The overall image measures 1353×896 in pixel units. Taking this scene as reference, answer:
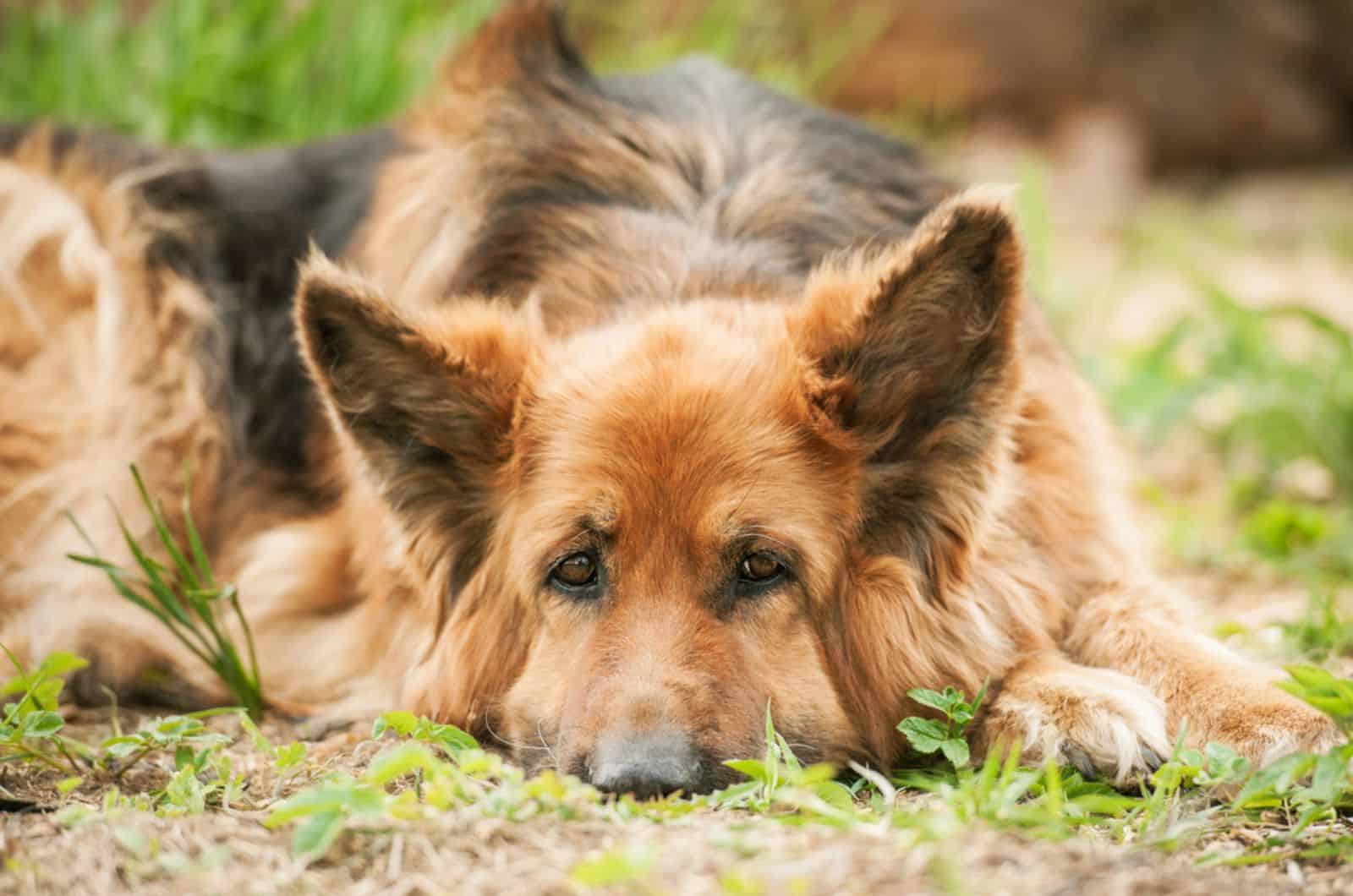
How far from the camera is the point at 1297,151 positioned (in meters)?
13.4

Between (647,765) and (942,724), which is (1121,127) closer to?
(942,724)

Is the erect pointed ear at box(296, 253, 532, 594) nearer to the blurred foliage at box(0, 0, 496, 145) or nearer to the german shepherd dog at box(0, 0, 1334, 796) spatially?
the german shepherd dog at box(0, 0, 1334, 796)

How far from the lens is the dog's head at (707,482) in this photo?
303 cm

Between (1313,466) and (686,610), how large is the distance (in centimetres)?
407

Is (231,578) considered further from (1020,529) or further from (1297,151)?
(1297,151)

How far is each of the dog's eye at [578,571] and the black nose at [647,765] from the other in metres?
0.44

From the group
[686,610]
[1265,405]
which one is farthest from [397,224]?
[1265,405]

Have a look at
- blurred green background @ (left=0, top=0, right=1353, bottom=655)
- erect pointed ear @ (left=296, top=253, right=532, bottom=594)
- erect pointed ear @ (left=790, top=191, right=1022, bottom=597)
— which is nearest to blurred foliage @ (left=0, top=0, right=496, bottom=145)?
blurred green background @ (left=0, top=0, right=1353, bottom=655)

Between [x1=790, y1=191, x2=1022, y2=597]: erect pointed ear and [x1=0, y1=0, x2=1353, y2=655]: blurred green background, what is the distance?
3.29ft

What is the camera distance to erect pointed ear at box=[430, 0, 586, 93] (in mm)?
4328

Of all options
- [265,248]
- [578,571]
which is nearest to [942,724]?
[578,571]

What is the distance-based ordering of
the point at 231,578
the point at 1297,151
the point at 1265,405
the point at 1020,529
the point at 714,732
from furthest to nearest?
the point at 1297,151, the point at 1265,405, the point at 231,578, the point at 1020,529, the point at 714,732

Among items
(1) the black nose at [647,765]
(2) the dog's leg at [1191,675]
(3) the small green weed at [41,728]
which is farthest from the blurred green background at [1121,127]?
(3) the small green weed at [41,728]

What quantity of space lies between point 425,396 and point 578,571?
0.56m
